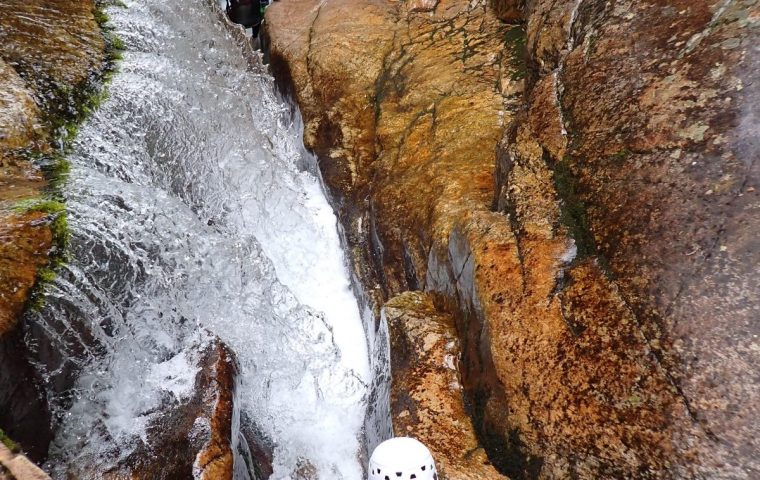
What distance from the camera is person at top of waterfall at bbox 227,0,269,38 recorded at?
36.9 feet

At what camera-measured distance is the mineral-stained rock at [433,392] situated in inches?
127

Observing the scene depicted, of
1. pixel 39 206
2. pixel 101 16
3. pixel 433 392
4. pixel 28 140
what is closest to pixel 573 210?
pixel 433 392

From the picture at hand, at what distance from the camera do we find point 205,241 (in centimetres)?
447

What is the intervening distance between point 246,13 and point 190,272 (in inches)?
339

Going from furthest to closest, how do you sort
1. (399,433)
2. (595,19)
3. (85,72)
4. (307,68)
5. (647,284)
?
(307,68)
(85,72)
(595,19)
(399,433)
(647,284)

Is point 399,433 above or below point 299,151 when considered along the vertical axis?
below

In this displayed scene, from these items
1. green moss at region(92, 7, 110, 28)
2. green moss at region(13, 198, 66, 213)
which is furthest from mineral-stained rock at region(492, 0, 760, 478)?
green moss at region(92, 7, 110, 28)

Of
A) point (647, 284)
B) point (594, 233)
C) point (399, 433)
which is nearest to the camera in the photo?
point (647, 284)

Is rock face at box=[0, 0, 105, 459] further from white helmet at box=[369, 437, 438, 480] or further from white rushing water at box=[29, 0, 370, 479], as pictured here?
white helmet at box=[369, 437, 438, 480]

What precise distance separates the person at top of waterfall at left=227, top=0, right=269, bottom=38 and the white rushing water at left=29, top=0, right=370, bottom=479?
139 inches

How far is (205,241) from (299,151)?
10.6ft

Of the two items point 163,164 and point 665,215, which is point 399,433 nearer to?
point 665,215

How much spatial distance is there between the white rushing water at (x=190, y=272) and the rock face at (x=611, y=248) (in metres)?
1.22

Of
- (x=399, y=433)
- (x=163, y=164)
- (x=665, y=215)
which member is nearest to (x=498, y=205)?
(x=665, y=215)
